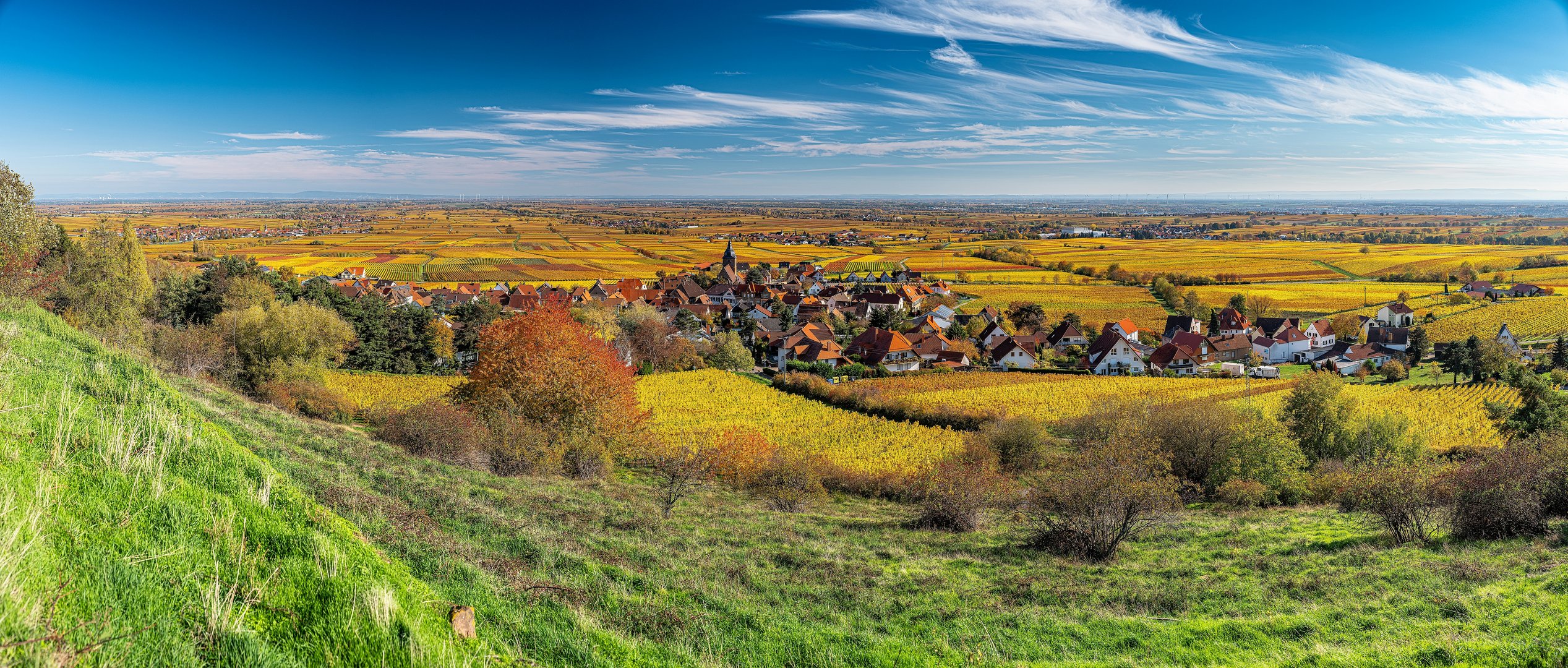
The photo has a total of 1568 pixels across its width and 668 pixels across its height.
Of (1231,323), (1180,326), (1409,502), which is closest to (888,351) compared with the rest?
(1180,326)

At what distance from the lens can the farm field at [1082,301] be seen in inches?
3059

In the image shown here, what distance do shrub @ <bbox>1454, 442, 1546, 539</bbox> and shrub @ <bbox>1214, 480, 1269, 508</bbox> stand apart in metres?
7.09

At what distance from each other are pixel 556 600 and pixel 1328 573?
1335 cm

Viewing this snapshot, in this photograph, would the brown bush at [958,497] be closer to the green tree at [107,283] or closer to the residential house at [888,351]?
the green tree at [107,283]

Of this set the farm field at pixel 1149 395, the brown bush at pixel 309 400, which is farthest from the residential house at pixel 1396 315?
the brown bush at pixel 309 400

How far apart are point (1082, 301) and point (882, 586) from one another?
84.5 meters

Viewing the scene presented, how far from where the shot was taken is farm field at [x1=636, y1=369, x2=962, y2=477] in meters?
29.6

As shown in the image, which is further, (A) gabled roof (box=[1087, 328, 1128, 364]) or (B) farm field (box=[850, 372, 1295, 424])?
(A) gabled roof (box=[1087, 328, 1128, 364])

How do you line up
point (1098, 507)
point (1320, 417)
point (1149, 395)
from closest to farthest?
1. point (1098, 507)
2. point (1320, 417)
3. point (1149, 395)

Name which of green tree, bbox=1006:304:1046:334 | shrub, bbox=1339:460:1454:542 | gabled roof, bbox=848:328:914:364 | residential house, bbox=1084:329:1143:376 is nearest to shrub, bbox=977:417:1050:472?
shrub, bbox=1339:460:1454:542

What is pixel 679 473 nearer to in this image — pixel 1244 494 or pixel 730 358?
pixel 1244 494

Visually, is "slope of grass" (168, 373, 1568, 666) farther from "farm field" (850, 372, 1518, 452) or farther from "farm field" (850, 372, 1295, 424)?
"farm field" (850, 372, 1295, 424)

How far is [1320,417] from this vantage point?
2866 cm

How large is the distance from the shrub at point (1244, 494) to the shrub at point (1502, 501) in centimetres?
709
